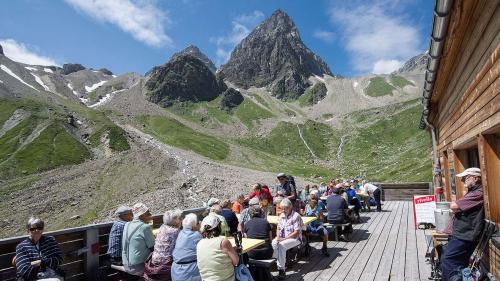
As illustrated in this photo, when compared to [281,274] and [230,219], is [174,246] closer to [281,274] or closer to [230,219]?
[230,219]

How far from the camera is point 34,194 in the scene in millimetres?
42625

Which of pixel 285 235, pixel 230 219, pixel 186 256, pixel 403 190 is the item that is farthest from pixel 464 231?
pixel 403 190

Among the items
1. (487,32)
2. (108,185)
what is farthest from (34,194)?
(487,32)

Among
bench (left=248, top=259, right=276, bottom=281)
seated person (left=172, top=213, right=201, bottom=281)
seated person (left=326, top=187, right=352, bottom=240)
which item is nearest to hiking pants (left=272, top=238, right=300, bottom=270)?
bench (left=248, top=259, right=276, bottom=281)

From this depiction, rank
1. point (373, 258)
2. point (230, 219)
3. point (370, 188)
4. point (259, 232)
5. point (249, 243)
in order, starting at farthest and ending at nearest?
point (370, 188) → point (373, 258) → point (230, 219) → point (259, 232) → point (249, 243)

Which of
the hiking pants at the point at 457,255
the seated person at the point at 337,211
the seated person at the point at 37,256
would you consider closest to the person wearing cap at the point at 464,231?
the hiking pants at the point at 457,255

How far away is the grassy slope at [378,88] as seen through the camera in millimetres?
174875

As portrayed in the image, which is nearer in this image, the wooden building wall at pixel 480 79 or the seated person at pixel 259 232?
the wooden building wall at pixel 480 79

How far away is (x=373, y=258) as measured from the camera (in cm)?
892

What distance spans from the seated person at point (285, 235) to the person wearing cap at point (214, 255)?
2.62 metres

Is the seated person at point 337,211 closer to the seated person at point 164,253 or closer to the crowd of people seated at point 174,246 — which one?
the crowd of people seated at point 174,246

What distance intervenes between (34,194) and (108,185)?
312 inches

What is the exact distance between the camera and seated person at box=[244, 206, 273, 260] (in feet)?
24.0

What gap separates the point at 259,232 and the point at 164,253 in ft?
7.34
